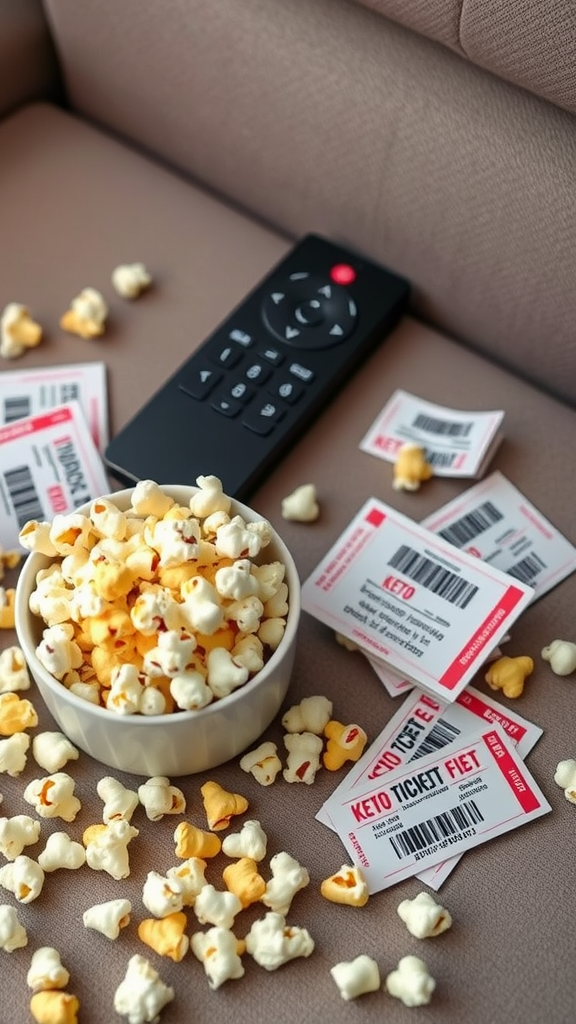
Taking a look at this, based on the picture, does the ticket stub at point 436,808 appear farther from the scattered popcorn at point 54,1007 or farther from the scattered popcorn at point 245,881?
the scattered popcorn at point 54,1007

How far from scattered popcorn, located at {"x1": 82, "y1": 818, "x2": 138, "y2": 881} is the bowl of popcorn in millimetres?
49

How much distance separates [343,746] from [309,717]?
0.12ft

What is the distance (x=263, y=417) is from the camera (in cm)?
97

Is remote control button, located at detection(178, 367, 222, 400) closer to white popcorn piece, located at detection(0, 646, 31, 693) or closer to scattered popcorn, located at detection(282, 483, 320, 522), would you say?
scattered popcorn, located at detection(282, 483, 320, 522)

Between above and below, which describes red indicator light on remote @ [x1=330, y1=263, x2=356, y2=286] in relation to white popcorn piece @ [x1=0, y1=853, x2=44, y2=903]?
above

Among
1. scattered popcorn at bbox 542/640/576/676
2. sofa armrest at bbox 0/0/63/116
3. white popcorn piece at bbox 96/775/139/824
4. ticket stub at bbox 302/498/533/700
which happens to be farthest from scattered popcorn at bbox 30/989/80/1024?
sofa armrest at bbox 0/0/63/116

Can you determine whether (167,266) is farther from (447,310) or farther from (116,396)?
(447,310)

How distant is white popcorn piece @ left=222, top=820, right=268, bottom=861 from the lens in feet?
2.57

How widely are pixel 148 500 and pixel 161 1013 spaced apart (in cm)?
36

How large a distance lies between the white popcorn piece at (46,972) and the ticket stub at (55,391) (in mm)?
467

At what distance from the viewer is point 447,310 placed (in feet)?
3.47

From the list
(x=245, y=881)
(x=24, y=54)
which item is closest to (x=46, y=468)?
(x=245, y=881)

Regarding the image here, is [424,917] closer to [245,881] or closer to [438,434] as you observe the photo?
[245,881]

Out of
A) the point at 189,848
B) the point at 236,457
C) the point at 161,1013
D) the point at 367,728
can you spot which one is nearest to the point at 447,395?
the point at 236,457
